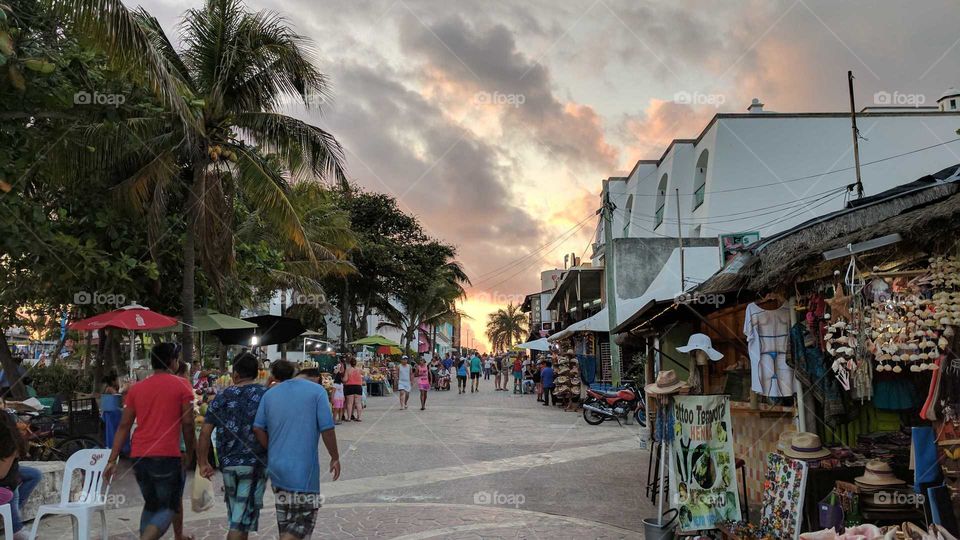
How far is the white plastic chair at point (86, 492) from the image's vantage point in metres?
5.46

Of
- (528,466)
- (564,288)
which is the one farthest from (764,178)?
(528,466)

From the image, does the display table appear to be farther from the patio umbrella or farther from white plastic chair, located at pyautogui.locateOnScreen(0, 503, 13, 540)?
the patio umbrella

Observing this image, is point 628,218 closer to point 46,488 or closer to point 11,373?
point 11,373

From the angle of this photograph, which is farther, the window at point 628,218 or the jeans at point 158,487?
the window at point 628,218

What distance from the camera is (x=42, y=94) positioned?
27.0ft

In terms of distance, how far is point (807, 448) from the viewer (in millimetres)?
5852

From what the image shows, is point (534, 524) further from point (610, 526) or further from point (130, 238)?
point (130, 238)

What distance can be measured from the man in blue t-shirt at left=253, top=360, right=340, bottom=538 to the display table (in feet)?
13.8

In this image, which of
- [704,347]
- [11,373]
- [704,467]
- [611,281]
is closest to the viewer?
[704,467]

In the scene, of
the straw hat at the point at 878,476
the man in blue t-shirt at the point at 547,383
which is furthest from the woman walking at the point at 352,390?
the straw hat at the point at 878,476

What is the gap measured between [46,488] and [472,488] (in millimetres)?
5133

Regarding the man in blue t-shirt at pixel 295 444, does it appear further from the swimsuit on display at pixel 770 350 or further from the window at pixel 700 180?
the window at pixel 700 180

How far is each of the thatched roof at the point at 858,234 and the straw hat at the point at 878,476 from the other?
5.39ft

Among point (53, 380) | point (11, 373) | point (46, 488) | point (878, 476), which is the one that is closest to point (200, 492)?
point (46, 488)
